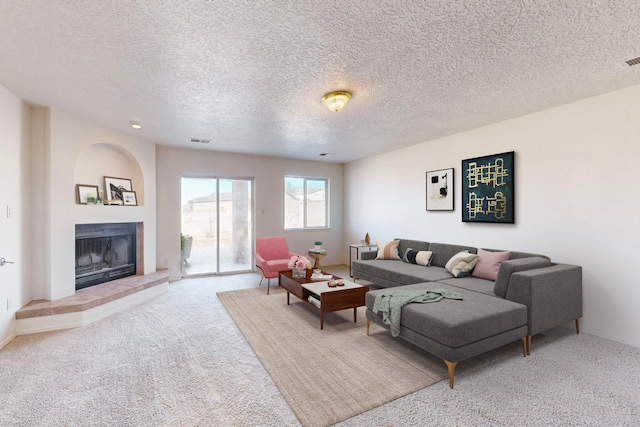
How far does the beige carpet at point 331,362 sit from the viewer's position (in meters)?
2.07

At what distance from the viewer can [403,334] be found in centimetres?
269

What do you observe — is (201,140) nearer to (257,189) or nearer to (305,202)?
(257,189)

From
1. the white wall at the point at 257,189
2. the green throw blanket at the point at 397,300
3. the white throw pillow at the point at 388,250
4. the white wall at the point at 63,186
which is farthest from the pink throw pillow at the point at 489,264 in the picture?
the white wall at the point at 63,186

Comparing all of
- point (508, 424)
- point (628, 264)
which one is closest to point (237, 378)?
point (508, 424)

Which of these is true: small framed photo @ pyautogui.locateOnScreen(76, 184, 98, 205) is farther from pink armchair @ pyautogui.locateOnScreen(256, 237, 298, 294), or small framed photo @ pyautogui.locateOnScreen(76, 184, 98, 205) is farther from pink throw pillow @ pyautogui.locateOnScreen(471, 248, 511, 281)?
pink throw pillow @ pyautogui.locateOnScreen(471, 248, 511, 281)

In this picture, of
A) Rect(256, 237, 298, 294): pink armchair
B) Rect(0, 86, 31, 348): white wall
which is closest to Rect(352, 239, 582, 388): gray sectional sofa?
Rect(256, 237, 298, 294): pink armchair

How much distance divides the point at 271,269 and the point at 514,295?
11.1 feet

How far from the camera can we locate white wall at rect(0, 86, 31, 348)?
295cm

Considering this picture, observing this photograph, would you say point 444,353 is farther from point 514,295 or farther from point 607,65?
point 607,65

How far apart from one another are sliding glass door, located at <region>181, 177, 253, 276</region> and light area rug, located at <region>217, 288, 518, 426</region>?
254 cm

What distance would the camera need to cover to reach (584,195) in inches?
128

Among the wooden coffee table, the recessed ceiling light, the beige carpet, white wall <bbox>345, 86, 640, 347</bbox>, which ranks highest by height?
the recessed ceiling light

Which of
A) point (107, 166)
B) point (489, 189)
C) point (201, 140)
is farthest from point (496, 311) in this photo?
point (107, 166)

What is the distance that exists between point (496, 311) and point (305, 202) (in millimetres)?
5165
